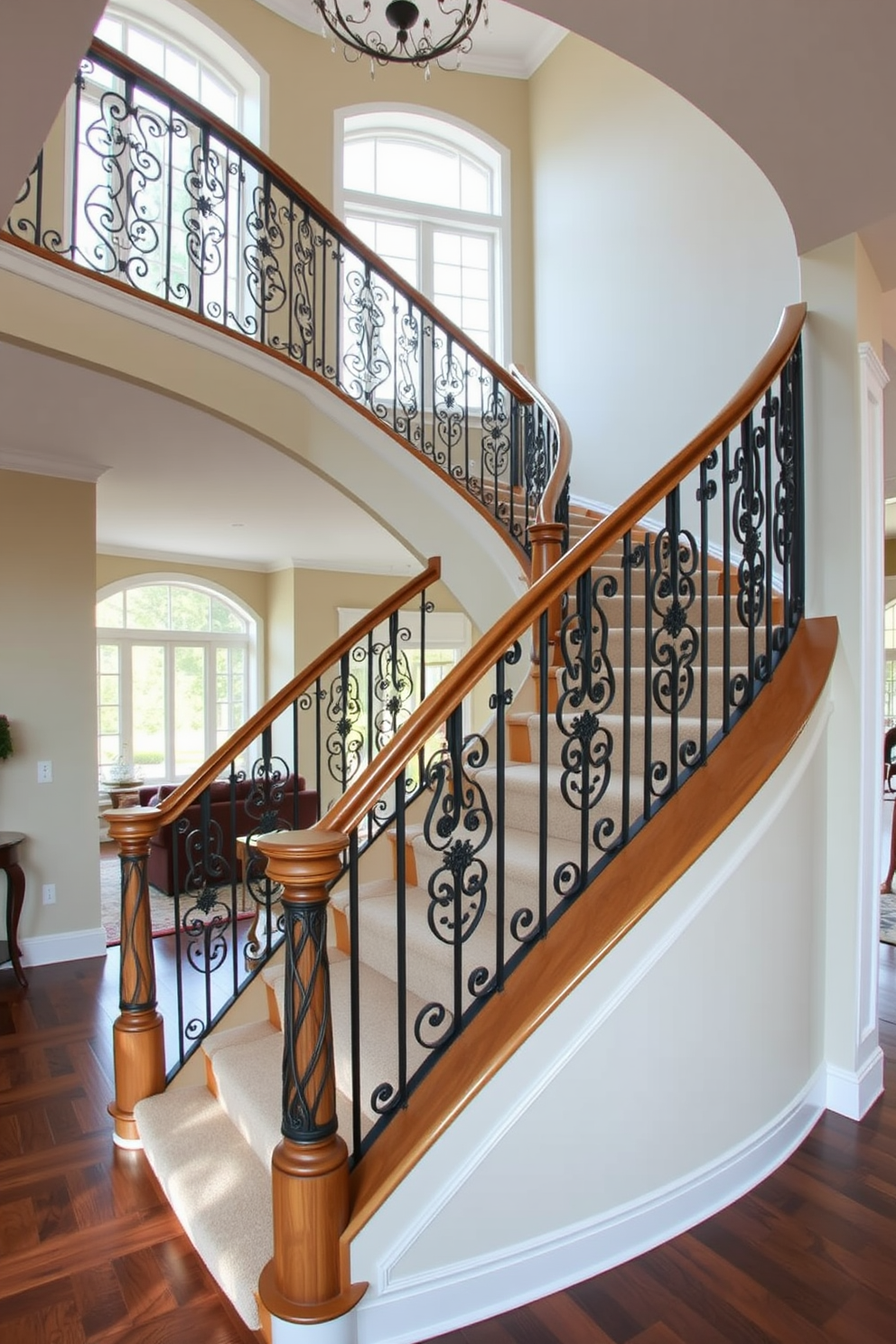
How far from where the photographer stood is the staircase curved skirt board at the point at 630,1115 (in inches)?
71.5

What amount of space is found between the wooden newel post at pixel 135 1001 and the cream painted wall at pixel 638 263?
4.13 metres

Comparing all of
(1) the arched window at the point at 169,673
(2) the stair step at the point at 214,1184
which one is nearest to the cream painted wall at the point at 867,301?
(2) the stair step at the point at 214,1184

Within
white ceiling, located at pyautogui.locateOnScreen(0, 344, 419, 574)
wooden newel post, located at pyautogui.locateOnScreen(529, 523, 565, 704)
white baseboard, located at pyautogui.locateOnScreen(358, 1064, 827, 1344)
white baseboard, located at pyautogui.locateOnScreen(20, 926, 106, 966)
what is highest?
white ceiling, located at pyautogui.locateOnScreen(0, 344, 419, 574)

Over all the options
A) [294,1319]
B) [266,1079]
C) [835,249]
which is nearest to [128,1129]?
[266,1079]

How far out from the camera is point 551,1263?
1922 mm

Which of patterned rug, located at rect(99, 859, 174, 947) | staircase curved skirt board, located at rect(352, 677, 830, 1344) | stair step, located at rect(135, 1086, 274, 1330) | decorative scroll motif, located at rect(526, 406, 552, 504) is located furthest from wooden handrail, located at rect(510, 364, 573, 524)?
patterned rug, located at rect(99, 859, 174, 947)

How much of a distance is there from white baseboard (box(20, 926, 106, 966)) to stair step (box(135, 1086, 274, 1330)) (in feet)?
7.80

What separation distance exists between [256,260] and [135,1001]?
11.9ft

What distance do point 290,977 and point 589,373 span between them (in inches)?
226

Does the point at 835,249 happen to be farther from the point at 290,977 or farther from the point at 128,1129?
Answer: the point at 128,1129

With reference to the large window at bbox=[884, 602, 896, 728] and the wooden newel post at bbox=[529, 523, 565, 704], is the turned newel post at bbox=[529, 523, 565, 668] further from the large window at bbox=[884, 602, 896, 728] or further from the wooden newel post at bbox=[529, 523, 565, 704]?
the large window at bbox=[884, 602, 896, 728]

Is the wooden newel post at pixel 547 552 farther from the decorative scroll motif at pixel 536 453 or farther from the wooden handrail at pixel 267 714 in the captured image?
the decorative scroll motif at pixel 536 453

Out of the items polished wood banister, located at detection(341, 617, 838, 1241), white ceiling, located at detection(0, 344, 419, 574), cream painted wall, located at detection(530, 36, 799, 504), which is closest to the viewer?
polished wood banister, located at detection(341, 617, 838, 1241)

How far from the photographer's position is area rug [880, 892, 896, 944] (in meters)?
4.65
